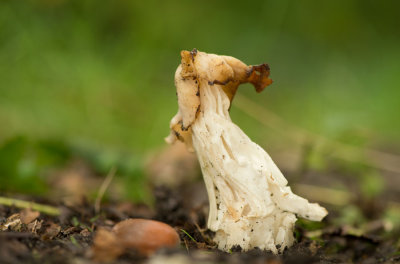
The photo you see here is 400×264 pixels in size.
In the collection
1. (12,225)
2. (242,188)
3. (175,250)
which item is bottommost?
(12,225)

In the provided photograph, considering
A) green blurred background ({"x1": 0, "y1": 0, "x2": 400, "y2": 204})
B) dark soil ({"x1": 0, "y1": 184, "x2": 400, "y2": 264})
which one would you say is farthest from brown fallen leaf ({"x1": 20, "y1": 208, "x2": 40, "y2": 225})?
green blurred background ({"x1": 0, "y1": 0, "x2": 400, "y2": 204})

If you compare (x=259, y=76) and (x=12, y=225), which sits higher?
(x=259, y=76)

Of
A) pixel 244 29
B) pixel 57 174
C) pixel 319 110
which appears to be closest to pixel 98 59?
pixel 57 174

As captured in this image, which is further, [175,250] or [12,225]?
[12,225]

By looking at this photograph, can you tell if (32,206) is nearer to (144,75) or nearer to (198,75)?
(198,75)

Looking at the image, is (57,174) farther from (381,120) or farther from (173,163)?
(381,120)

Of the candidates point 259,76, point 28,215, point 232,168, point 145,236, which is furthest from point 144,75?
point 145,236

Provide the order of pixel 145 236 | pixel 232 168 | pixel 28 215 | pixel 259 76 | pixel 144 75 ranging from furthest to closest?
pixel 144 75
pixel 28 215
pixel 259 76
pixel 232 168
pixel 145 236
